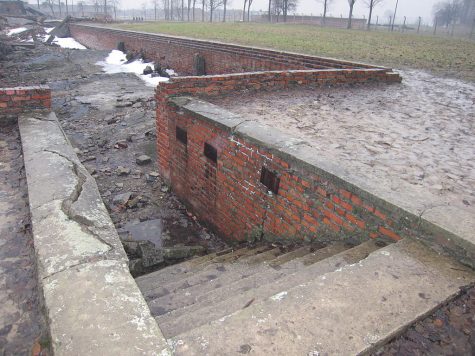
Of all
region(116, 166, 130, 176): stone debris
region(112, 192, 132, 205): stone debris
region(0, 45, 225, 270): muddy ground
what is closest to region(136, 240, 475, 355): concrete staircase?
region(0, 45, 225, 270): muddy ground

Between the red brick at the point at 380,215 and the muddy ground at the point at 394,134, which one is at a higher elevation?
the muddy ground at the point at 394,134

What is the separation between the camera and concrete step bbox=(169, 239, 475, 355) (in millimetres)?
1546

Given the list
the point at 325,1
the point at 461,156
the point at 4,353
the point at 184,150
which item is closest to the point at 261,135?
the point at 184,150

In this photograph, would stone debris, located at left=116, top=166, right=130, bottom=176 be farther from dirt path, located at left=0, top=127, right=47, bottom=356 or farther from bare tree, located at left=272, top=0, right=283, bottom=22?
bare tree, located at left=272, top=0, right=283, bottom=22

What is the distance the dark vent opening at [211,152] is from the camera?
4.46 meters

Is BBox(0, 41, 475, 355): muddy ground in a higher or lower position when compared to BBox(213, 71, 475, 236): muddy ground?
lower

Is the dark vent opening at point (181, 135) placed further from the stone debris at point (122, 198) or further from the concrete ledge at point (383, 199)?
the stone debris at point (122, 198)

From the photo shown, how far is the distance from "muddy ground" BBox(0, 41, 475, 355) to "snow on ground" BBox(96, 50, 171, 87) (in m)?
0.58

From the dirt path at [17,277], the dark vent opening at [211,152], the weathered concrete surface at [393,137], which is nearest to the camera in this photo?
the dirt path at [17,277]

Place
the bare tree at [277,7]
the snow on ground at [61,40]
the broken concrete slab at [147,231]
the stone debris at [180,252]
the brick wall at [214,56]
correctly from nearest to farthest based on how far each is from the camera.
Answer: the stone debris at [180,252]
the broken concrete slab at [147,231]
the brick wall at [214,56]
the snow on ground at [61,40]
the bare tree at [277,7]

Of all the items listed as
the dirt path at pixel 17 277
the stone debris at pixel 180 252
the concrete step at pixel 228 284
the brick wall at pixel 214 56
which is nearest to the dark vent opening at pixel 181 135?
the stone debris at pixel 180 252

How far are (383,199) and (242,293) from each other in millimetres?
1259

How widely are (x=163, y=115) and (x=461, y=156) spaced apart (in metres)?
4.16

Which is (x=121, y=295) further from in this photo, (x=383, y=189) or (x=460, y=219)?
(x=460, y=219)
